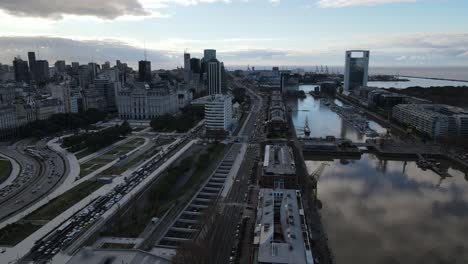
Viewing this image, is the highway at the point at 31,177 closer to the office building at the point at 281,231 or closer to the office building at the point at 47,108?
the office building at the point at 47,108

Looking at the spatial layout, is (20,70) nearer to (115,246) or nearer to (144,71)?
(144,71)

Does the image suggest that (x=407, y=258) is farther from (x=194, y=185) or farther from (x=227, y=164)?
(x=227, y=164)

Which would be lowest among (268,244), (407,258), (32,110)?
(407,258)

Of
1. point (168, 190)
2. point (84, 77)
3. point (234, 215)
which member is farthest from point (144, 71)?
point (234, 215)

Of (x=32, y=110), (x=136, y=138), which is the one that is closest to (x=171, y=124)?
(x=136, y=138)

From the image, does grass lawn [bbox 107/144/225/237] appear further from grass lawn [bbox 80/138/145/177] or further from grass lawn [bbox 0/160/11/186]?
grass lawn [bbox 0/160/11/186]

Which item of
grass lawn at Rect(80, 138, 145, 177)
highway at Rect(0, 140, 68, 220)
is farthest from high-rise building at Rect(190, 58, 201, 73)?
highway at Rect(0, 140, 68, 220)

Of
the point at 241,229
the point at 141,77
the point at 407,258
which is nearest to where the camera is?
the point at 407,258

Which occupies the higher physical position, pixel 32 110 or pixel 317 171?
pixel 32 110
